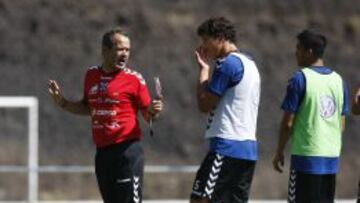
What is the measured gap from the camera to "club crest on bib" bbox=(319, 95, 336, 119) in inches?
275

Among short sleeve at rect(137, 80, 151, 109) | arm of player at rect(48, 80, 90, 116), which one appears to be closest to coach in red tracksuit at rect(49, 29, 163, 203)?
short sleeve at rect(137, 80, 151, 109)

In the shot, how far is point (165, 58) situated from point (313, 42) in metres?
10.4

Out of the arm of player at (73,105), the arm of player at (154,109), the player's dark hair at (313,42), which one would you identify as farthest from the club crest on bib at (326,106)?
the arm of player at (73,105)

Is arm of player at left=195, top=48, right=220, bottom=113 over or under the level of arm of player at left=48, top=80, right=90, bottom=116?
over

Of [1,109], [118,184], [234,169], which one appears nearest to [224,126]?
[234,169]

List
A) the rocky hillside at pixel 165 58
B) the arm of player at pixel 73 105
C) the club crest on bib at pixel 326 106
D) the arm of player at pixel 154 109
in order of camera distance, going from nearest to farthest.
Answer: the arm of player at pixel 154 109 → the club crest on bib at pixel 326 106 → the arm of player at pixel 73 105 → the rocky hillside at pixel 165 58

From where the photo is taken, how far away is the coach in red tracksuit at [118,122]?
7004mm

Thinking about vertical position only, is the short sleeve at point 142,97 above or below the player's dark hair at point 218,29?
below

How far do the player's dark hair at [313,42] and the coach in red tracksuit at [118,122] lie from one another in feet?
3.33

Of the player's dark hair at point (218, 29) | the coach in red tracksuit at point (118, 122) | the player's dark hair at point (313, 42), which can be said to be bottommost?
the coach in red tracksuit at point (118, 122)

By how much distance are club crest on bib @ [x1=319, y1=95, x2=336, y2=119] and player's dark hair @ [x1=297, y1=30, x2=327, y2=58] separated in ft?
0.88

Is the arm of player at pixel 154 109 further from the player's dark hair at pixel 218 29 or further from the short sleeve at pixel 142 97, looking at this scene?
the player's dark hair at pixel 218 29

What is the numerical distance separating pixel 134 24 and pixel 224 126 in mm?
10687

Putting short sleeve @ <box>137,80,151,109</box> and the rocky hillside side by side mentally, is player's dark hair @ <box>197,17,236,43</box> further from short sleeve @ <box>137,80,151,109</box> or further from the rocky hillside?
the rocky hillside
